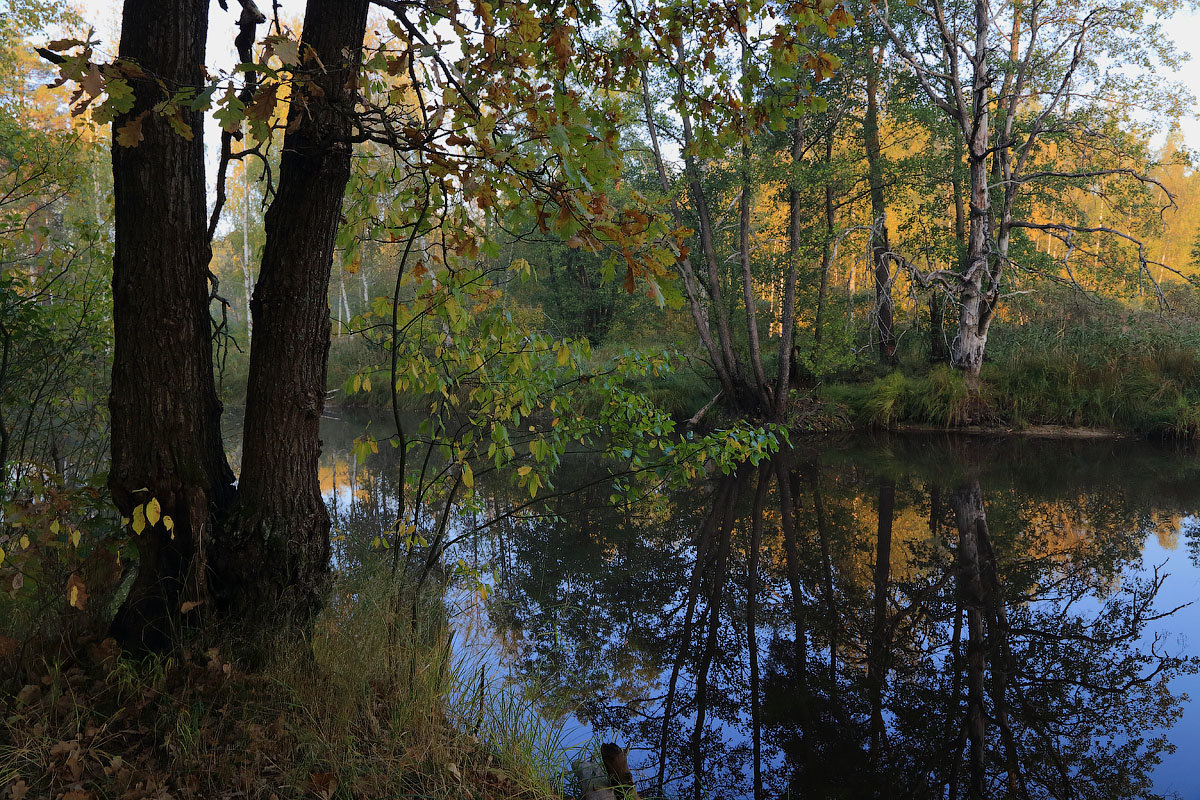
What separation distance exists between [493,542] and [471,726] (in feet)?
11.7

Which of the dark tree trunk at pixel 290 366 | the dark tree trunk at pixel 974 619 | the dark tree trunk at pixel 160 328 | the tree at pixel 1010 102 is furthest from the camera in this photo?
the tree at pixel 1010 102

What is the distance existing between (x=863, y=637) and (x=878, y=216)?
11.1 m

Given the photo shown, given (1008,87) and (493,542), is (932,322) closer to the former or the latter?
(1008,87)

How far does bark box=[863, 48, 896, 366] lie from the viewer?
12.4 meters

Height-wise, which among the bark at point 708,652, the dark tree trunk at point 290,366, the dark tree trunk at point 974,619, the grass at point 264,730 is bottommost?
the bark at point 708,652

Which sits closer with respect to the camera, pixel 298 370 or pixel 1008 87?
pixel 298 370

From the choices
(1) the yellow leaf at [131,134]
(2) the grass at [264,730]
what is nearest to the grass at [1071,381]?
(2) the grass at [264,730]

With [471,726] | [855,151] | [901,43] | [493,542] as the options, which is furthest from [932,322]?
[471,726]

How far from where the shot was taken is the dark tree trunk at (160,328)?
8.52 ft

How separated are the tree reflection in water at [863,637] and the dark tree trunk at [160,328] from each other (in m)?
1.90

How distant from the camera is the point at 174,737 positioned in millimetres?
2305

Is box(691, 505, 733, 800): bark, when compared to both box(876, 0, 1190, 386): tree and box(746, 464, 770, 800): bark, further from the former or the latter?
box(876, 0, 1190, 386): tree

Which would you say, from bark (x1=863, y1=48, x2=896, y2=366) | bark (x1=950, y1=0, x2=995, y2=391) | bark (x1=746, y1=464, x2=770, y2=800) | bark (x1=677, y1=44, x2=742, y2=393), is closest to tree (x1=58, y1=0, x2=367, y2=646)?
bark (x1=746, y1=464, x2=770, y2=800)

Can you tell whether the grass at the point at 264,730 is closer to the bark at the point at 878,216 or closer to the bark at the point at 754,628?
the bark at the point at 754,628
